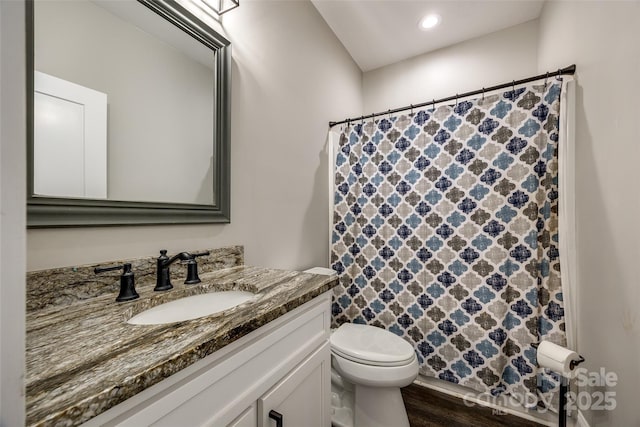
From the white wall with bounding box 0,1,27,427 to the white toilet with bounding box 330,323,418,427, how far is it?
4.16ft

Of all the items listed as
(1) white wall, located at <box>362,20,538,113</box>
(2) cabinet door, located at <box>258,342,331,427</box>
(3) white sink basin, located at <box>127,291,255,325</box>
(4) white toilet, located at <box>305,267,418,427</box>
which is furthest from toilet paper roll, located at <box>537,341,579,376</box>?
(1) white wall, located at <box>362,20,538,113</box>

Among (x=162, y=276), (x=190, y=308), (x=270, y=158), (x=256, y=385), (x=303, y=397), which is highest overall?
(x=270, y=158)

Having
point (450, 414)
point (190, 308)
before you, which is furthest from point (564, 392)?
point (190, 308)

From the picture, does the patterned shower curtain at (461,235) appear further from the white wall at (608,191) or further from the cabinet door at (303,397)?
the cabinet door at (303,397)

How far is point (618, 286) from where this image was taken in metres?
0.98

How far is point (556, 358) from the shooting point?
41.2 inches

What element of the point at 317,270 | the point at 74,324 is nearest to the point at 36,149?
the point at 74,324

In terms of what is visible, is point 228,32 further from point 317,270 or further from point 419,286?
point 419,286

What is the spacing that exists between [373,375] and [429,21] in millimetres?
2364

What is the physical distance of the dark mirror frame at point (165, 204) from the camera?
0.67 m

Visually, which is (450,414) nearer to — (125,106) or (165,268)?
(165,268)

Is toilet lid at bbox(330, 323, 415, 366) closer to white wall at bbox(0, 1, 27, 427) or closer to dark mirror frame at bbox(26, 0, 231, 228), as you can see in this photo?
dark mirror frame at bbox(26, 0, 231, 228)

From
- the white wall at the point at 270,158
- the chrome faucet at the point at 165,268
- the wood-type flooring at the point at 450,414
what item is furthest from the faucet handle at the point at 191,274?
the wood-type flooring at the point at 450,414

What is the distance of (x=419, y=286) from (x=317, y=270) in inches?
26.7
